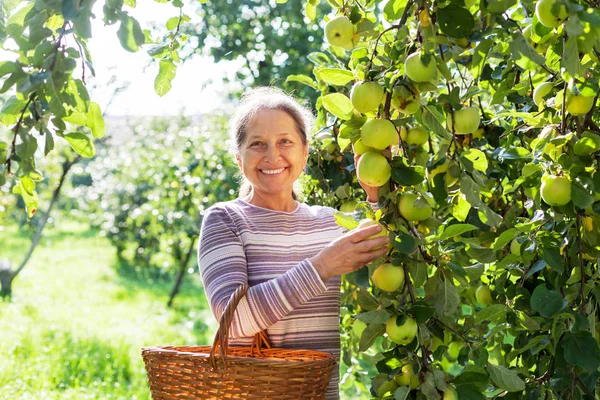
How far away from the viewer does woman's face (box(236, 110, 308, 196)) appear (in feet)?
6.04

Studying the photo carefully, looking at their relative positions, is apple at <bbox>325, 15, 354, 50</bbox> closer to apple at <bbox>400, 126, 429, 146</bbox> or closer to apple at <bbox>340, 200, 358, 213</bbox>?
apple at <bbox>400, 126, 429, 146</bbox>

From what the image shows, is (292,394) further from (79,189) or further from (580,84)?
(79,189)

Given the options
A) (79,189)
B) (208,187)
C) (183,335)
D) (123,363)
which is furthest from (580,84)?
(79,189)

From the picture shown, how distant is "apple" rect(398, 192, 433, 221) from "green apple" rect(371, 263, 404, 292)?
0.28 ft

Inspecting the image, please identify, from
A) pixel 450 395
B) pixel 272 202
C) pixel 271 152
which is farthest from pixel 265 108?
pixel 450 395

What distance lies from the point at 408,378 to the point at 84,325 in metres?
4.89

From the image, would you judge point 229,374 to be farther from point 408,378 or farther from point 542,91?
point 542,91

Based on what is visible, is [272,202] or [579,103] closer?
[579,103]

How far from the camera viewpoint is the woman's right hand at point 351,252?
125 centimetres

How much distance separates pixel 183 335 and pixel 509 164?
4.47m

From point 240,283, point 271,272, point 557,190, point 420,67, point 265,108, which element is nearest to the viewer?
point 420,67

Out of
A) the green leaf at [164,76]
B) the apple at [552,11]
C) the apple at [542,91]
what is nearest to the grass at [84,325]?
the green leaf at [164,76]

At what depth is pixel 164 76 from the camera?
1332mm

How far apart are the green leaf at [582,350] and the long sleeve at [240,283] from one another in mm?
482
